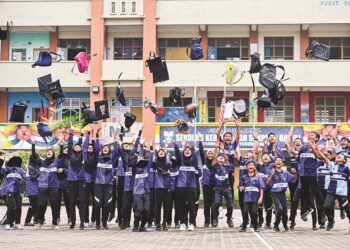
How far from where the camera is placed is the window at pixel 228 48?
132 feet

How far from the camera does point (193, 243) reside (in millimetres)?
13945

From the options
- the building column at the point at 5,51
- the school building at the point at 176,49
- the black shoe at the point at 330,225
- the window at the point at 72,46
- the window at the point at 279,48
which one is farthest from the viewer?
the building column at the point at 5,51

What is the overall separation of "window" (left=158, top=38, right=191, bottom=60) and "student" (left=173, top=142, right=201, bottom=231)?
23.3 meters

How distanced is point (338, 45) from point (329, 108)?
349 cm

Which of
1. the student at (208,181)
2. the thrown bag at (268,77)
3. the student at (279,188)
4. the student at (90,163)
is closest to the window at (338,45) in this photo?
the thrown bag at (268,77)

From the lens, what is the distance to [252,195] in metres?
17.0

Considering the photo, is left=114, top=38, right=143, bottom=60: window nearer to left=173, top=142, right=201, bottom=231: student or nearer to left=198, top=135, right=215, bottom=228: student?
left=198, top=135, right=215, bottom=228: student

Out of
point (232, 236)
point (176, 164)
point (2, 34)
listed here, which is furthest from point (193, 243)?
point (2, 34)

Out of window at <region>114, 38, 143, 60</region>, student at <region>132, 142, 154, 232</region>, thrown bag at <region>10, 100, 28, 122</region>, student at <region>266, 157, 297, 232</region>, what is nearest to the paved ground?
student at <region>132, 142, 154, 232</region>

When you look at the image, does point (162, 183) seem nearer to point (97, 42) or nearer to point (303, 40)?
point (97, 42)

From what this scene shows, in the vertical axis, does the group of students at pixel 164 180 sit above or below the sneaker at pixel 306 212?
above

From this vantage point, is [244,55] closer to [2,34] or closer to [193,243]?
[2,34]

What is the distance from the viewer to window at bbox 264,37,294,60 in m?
40.2

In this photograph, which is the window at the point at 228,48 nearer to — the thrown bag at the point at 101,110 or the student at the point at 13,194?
the thrown bag at the point at 101,110
